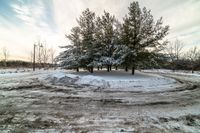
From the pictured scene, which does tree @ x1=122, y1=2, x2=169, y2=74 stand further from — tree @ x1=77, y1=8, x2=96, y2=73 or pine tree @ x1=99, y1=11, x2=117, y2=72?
tree @ x1=77, y1=8, x2=96, y2=73

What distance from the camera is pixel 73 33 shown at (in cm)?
2327

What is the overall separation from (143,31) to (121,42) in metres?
2.94

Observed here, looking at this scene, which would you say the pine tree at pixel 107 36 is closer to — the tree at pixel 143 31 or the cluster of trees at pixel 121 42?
the cluster of trees at pixel 121 42

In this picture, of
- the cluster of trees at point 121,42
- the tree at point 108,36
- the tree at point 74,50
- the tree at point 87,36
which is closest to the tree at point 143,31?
the cluster of trees at point 121,42

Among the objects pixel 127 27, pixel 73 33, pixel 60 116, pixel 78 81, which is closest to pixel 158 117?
pixel 60 116

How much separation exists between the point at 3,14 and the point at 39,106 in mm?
14817

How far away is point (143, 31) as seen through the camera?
1733 centimetres

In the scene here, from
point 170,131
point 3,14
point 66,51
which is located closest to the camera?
point 170,131

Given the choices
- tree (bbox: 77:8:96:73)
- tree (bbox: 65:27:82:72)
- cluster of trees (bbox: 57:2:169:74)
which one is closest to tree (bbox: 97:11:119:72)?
cluster of trees (bbox: 57:2:169:74)

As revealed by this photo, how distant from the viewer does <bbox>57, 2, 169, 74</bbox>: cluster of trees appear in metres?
17.0

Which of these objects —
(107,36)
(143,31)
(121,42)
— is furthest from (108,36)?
(143,31)

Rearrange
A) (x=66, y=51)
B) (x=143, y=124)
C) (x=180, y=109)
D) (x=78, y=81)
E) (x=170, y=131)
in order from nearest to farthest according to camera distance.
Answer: (x=170, y=131)
(x=143, y=124)
(x=180, y=109)
(x=78, y=81)
(x=66, y=51)

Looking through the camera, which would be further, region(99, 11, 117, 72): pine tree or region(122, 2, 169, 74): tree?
region(99, 11, 117, 72): pine tree

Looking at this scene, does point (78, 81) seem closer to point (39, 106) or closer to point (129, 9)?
point (39, 106)
